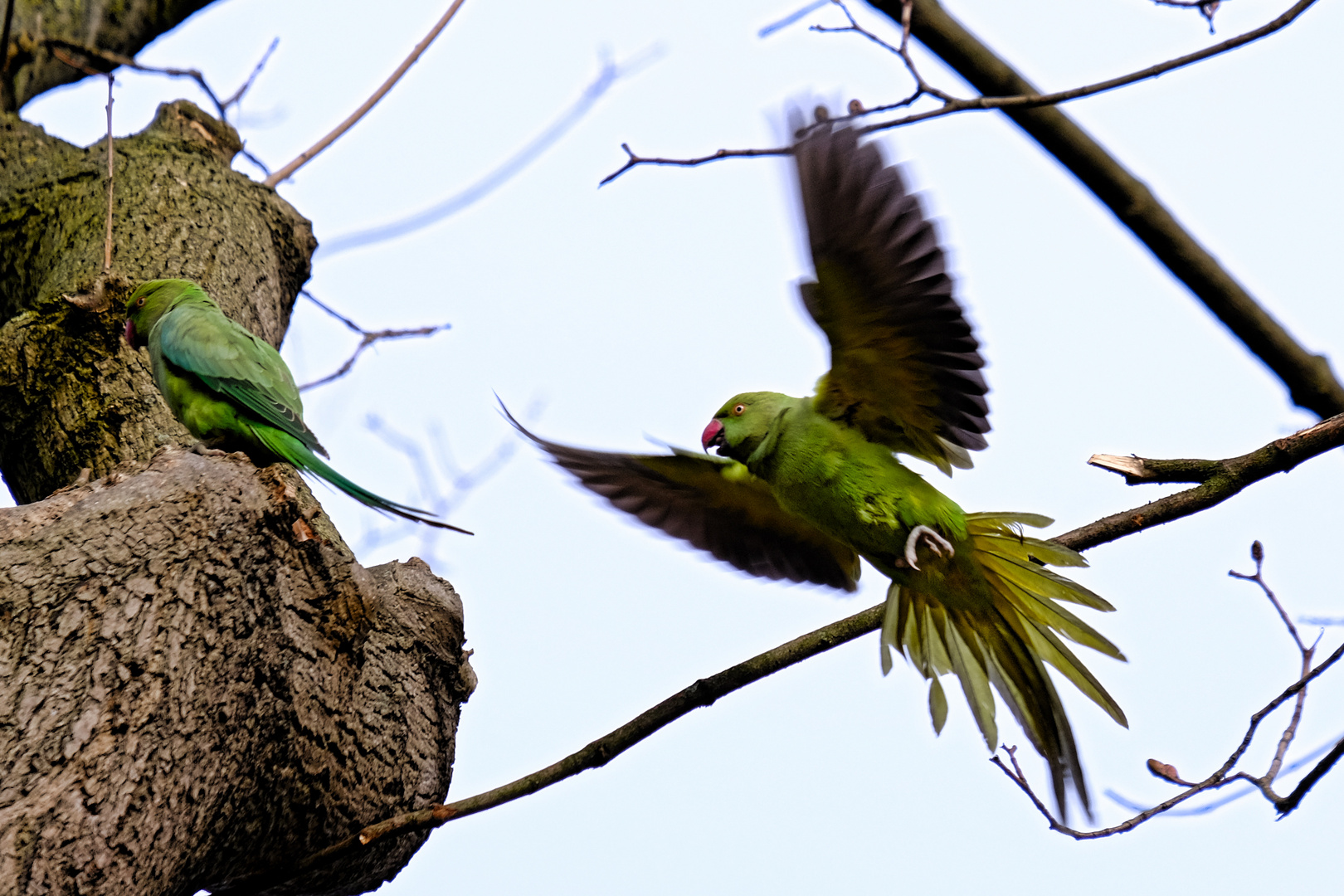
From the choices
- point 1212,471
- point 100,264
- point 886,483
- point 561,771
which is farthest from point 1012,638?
point 100,264

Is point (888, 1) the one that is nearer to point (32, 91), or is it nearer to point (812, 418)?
point (812, 418)

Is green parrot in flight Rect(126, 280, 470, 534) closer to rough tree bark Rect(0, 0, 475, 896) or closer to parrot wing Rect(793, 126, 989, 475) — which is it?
rough tree bark Rect(0, 0, 475, 896)

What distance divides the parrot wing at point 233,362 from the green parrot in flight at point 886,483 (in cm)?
90

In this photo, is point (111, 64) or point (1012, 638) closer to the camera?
point (1012, 638)

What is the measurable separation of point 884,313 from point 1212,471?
101 centimetres

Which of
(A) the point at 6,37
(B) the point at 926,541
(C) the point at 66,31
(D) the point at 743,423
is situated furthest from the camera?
(C) the point at 66,31

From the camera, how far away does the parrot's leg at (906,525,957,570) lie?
345 centimetres

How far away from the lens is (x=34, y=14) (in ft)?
15.0

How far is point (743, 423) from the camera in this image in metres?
3.85

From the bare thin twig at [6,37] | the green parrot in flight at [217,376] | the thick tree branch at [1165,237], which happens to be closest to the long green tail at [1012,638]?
the thick tree branch at [1165,237]

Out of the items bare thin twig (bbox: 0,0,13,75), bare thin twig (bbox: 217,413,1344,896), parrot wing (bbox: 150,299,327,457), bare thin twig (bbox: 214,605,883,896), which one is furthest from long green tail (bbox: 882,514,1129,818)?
bare thin twig (bbox: 0,0,13,75)

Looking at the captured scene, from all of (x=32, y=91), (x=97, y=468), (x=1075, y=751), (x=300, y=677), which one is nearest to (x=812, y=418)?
(x=1075, y=751)

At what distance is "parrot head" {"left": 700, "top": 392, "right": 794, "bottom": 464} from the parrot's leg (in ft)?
2.13

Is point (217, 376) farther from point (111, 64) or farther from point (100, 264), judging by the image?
point (111, 64)
